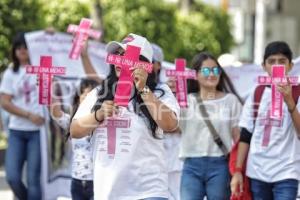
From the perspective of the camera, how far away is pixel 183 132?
6332 mm

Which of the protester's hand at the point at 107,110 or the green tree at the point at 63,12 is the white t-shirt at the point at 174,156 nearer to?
the protester's hand at the point at 107,110

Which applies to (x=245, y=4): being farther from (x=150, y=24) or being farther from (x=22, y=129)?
(x=22, y=129)

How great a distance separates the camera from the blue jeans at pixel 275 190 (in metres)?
5.69

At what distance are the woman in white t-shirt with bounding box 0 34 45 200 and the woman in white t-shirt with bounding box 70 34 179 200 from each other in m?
2.95

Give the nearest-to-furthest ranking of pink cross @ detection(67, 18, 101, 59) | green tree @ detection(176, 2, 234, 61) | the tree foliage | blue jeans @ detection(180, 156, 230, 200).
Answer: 1. blue jeans @ detection(180, 156, 230, 200)
2. pink cross @ detection(67, 18, 101, 59)
3. the tree foliage
4. green tree @ detection(176, 2, 234, 61)

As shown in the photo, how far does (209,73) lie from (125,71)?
1806 mm

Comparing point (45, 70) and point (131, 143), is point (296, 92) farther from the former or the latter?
point (45, 70)

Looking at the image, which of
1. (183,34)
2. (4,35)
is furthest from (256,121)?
(183,34)

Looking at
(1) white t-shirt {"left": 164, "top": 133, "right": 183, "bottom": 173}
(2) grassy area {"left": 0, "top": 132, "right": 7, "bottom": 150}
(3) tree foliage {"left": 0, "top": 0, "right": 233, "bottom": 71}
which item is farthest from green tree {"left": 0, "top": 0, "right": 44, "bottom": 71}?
(1) white t-shirt {"left": 164, "top": 133, "right": 183, "bottom": 173}

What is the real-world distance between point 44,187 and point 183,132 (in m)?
2.16

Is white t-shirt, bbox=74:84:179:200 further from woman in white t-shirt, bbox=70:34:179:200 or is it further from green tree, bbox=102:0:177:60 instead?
green tree, bbox=102:0:177:60

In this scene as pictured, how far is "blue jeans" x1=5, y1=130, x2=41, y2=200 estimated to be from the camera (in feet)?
25.1

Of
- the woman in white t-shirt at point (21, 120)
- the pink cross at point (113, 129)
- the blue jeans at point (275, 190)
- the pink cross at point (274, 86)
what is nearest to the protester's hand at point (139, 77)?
the pink cross at point (113, 129)

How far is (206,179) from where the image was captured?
20.1ft
